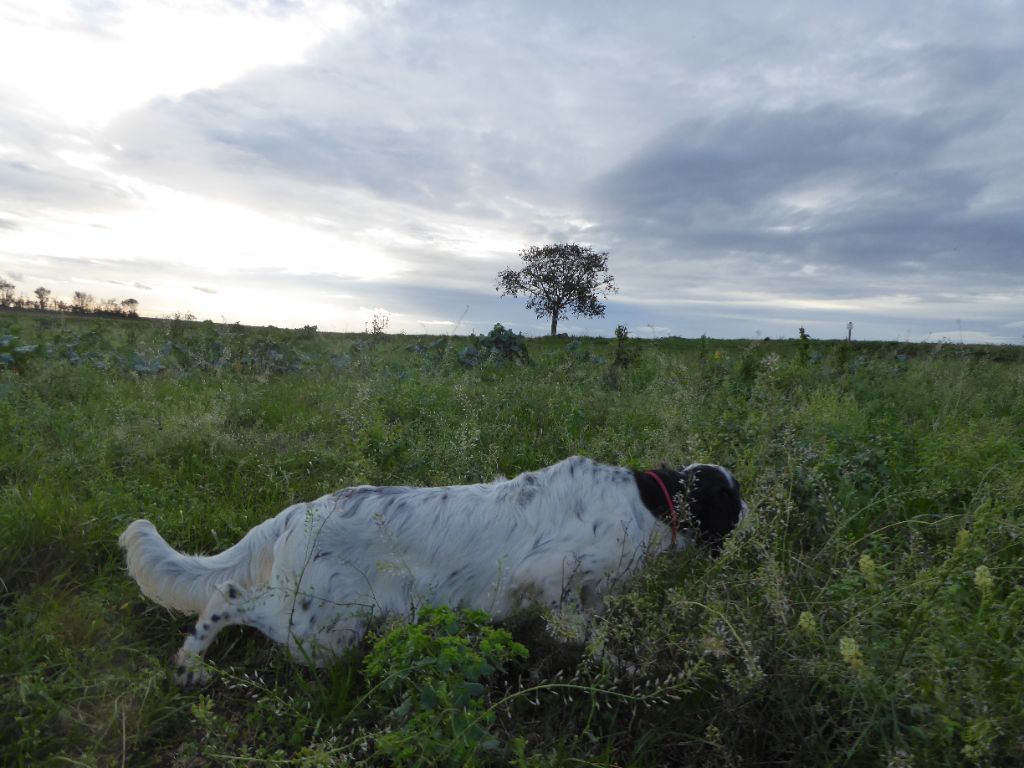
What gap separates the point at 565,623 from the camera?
249cm

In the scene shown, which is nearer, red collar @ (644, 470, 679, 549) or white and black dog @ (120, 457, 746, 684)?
white and black dog @ (120, 457, 746, 684)

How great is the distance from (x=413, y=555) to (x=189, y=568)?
4.08ft

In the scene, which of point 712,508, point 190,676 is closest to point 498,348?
point 712,508

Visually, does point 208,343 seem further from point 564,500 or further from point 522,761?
point 522,761

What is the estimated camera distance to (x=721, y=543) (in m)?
3.46

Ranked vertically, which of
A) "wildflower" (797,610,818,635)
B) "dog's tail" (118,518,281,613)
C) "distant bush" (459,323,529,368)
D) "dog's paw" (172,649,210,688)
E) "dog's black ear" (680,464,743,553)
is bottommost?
"dog's paw" (172,649,210,688)

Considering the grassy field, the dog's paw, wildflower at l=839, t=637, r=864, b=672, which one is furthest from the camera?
the dog's paw

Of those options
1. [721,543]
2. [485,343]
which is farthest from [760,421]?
[485,343]

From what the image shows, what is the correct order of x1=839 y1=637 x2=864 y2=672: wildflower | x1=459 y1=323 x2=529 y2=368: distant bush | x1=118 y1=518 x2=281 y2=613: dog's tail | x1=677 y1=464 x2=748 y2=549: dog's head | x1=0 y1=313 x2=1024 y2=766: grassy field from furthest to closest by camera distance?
x1=459 y1=323 x2=529 y2=368: distant bush, x1=677 y1=464 x2=748 y2=549: dog's head, x1=118 y1=518 x2=281 y2=613: dog's tail, x1=0 y1=313 x2=1024 y2=766: grassy field, x1=839 y1=637 x2=864 y2=672: wildflower

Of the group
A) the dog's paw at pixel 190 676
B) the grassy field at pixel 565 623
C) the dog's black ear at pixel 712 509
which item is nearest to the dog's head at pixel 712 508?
the dog's black ear at pixel 712 509

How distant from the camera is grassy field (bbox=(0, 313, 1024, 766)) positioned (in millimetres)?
2258

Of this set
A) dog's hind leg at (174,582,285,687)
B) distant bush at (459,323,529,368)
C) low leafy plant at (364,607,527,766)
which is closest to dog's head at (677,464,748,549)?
low leafy plant at (364,607,527,766)

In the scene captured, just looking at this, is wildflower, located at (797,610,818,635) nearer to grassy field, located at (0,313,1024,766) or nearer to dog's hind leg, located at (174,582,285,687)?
grassy field, located at (0,313,1024,766)

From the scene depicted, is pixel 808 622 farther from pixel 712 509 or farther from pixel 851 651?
pixel 712 509
